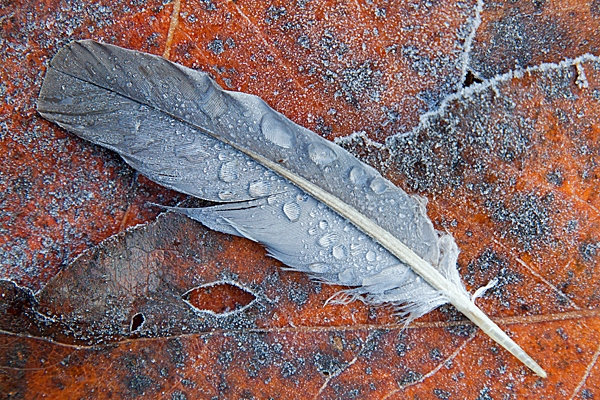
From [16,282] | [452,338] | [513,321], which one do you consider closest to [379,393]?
[452,338]

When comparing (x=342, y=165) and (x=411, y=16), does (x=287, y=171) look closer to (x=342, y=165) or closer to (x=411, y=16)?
(x=342, y=165)

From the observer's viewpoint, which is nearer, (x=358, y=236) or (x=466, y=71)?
(x=358, y=236)

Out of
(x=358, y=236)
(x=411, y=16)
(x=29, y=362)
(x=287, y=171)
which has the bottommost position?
(x=29, y=362)

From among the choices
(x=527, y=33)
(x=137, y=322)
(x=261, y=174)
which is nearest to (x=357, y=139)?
(x=261, y=174)

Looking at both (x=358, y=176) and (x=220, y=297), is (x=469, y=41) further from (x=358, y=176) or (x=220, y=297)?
(x=220, y=297)

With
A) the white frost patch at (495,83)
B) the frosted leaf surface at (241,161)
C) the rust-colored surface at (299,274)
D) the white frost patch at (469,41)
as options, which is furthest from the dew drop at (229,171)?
the white frost patch at (469,41)

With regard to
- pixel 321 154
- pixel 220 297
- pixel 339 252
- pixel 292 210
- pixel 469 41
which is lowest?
pixel 220 297

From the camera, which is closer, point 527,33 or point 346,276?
point 346,276
